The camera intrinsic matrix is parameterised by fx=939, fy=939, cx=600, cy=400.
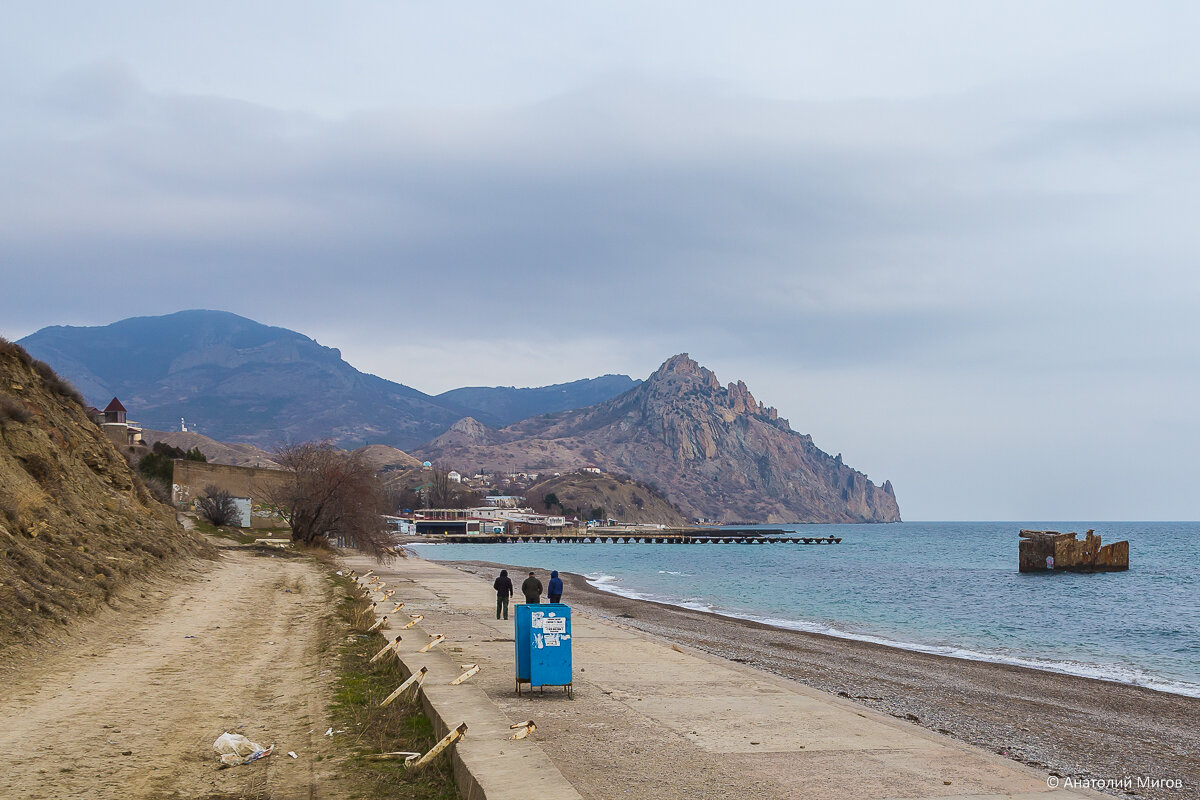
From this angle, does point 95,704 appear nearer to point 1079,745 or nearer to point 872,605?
point 1079,745

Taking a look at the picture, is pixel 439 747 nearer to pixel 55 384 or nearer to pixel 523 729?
pixel 523 729

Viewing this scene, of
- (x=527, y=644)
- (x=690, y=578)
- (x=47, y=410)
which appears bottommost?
(x=690, y=578)

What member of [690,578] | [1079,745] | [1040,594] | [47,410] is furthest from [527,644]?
[690,578]

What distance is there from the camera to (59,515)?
22.4 meters

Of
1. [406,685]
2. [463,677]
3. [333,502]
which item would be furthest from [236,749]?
[333,502]

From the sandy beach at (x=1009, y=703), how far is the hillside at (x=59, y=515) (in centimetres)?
1439

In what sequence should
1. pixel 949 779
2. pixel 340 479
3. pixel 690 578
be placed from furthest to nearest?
pixel 690 578 < pixel 340 479 < pixel 949 779

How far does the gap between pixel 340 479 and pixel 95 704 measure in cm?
4218

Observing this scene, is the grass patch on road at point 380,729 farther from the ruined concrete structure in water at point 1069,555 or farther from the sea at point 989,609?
the ruined concrete structure in water at point 1069,555

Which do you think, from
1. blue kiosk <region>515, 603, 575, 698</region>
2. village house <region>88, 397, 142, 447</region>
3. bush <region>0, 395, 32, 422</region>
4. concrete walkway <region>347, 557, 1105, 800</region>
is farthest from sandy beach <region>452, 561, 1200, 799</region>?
village house <region>88, 397, 142, 447</region>

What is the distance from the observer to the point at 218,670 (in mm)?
14477

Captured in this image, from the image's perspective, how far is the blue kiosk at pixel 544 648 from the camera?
12401mm

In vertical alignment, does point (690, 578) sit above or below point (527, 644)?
below

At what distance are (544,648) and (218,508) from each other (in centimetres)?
5202
